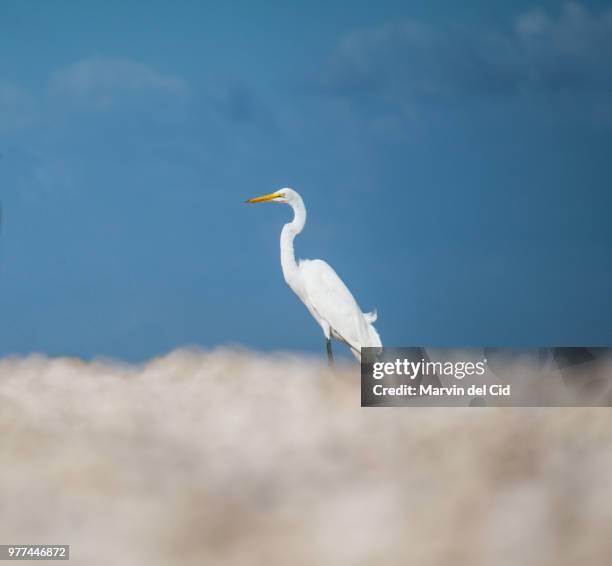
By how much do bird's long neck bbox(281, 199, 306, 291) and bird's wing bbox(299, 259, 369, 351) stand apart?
0.15 meters

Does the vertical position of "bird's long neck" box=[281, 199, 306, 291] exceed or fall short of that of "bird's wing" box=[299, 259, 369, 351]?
it exceeds it

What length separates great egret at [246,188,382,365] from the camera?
5.85 m

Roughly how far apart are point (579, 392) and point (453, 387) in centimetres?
70

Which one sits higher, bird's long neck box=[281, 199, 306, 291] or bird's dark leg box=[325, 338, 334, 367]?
bird's long neck box=[281, 199, 306, 291]

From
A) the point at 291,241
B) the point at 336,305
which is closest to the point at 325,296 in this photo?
the point at 336,305

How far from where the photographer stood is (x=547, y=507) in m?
2.83

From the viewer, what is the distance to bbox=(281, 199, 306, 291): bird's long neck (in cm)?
617

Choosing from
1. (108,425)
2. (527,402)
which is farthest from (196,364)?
(527,402)

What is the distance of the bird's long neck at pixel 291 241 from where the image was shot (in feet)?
20.2

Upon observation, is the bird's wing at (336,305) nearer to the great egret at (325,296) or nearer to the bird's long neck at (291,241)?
the great egret at (325,296)

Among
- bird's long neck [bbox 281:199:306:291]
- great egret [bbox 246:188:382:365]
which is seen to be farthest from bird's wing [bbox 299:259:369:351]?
bird's long neck [bbox 281:199:306:291]

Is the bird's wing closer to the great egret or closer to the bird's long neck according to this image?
the great egret

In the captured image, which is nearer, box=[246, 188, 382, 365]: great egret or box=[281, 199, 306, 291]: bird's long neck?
box=[246, 188, 382, 365]: great egret

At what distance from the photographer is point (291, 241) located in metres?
6.26
